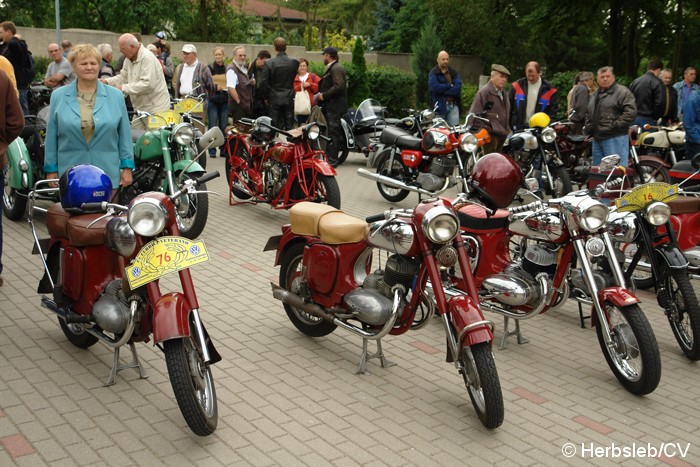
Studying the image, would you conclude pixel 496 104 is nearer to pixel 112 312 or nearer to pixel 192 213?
pixel 192 213

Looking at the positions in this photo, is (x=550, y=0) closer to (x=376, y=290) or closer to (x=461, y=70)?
(x=461, y=70)

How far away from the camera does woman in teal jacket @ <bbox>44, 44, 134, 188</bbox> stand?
5996 mm

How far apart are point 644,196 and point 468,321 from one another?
6.95ft

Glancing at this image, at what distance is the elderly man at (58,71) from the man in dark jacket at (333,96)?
3801mm

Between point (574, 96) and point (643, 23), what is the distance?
15633 mm

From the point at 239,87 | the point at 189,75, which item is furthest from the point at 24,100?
the point at 239,87

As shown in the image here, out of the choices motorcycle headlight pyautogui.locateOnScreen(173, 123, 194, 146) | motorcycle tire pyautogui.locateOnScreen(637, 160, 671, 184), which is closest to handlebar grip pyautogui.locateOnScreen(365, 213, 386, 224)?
motorcycle headlight pyautogui.locateOnScreen(173, 123, 194, 146)

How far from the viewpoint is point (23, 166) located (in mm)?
8203

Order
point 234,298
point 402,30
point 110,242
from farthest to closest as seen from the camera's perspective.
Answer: point 402,30 < point 234,298 < point 110,242

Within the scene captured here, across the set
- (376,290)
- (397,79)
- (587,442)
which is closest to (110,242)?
(376,290)

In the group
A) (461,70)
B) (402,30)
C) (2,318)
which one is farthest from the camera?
(402,30)

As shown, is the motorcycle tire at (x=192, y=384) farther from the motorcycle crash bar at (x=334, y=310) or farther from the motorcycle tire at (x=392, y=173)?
the motorcycle tire at (x=392, y=173)

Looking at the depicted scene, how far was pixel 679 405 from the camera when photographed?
198 inches

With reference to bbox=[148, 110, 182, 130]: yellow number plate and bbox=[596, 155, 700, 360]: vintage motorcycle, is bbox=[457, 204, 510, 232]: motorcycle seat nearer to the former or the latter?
bbox=[596, 155, 700, 360]: vintage motorcycle
